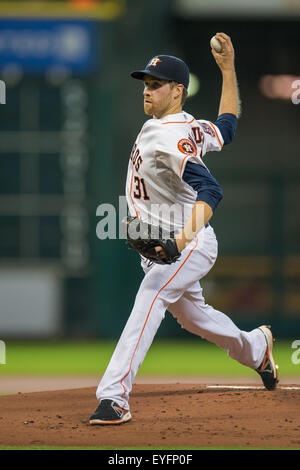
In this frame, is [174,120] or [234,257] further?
[234,257]

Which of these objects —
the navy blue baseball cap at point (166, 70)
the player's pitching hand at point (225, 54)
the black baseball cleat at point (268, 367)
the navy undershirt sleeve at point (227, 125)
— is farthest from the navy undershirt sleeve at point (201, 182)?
the black baseball cleat at point (268, 367)

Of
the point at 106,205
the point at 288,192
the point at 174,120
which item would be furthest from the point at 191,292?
the point at 288,192

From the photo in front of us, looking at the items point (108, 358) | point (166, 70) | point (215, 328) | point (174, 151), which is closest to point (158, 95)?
point (166, 70)

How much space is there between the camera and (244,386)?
250 inches

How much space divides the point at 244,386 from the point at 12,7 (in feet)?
23.0

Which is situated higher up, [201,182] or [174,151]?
[174,151]

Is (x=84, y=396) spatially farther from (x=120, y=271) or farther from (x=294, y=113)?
(x=294, y=113)

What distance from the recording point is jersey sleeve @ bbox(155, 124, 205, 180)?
15.6ft

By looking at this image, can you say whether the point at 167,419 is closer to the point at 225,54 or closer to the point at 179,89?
the point at 179,89

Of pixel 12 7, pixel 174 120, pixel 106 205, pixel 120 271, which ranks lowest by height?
pixel 120 271

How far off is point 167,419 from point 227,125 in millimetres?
1833

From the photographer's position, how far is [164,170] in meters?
4.84

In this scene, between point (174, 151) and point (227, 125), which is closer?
point (174, 151)
